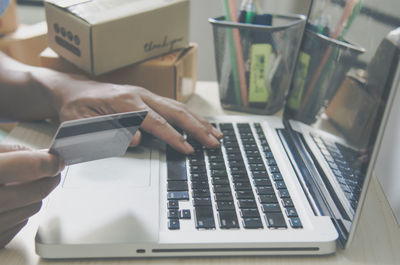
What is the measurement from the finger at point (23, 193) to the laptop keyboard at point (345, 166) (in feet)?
1.06

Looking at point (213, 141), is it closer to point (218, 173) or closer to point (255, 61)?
point (218, 173)

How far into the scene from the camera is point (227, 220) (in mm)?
424

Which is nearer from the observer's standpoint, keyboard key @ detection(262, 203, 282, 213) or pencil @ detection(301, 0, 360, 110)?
keyboard key @ detection(262, 203, 282, 213)

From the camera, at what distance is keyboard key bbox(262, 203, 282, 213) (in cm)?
44

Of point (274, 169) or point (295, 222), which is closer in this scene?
point (295, 222)

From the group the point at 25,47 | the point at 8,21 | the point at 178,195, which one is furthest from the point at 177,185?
the point at 8,21

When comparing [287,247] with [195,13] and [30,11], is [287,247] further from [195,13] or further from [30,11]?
[30,11]

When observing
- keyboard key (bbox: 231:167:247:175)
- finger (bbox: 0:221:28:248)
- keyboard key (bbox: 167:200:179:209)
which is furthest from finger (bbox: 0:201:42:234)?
keyboard key (bbox: 231:167:247:175)

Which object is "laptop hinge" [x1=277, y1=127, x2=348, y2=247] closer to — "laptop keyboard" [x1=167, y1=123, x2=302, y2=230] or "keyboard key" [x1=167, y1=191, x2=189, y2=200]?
"laptop keyboard" [x1=167, y1=123, x2=302, y2=230]

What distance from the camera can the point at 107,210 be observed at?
1.44ft

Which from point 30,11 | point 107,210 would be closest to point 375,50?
point 107,210

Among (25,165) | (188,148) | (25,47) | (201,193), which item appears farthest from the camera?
(25,47)

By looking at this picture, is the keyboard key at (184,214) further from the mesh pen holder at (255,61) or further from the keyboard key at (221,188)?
the mesh pen holder at (255,61)

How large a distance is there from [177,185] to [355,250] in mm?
221
